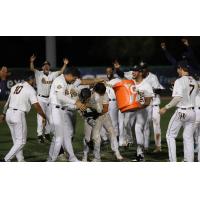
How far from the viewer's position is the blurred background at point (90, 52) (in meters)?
30.5

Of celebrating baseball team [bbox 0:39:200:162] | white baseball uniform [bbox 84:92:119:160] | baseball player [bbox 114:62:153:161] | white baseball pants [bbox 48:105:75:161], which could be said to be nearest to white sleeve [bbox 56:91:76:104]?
celebrating baseball team [bbox 0:39:200:162]

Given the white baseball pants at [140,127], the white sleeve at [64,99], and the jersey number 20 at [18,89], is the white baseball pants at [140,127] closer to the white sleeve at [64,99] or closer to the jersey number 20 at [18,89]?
the white sleeve at [64,99]

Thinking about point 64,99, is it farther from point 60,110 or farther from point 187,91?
point 187,91

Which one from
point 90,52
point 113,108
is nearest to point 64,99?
point 113,108

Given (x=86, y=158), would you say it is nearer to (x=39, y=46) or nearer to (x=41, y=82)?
(x=41, y=82)

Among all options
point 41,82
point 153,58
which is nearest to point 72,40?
point 153,58

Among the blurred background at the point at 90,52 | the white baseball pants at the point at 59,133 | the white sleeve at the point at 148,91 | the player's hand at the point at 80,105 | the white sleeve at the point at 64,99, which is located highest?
the blurred background at the point at 90,52

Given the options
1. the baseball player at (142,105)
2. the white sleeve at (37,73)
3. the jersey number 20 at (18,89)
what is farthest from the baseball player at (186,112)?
the white sleeve at (37,73)

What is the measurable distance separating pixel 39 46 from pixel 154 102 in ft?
70.5

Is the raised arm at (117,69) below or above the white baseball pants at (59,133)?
above

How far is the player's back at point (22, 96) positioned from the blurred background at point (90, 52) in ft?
48.7

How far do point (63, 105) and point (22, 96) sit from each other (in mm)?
781

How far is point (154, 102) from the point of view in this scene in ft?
46.8

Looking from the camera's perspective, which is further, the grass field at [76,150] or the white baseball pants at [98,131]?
the grass field at [76,150]
